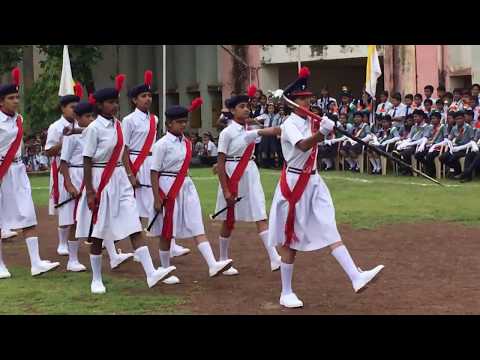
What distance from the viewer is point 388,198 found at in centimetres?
1622

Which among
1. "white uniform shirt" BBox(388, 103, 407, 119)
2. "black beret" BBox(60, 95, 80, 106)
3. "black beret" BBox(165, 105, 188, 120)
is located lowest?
"black beret" BBox(165, 105, 188, 120)

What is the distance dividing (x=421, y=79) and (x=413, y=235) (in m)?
14.5

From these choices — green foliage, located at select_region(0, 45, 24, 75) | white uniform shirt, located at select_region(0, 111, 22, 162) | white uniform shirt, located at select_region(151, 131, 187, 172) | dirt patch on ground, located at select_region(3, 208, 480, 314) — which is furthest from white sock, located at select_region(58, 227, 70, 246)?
green foliage, located at select_region(0, 45, 24, 75)

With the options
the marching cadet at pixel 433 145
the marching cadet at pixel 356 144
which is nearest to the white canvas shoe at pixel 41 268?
the marching cadet at pixel 433 145

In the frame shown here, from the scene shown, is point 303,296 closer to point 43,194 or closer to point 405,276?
point 405,276

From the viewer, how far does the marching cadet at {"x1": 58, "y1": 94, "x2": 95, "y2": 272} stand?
9641 mm

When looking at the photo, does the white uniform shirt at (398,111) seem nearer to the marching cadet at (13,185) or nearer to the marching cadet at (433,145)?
the marching cadet at (433,145)

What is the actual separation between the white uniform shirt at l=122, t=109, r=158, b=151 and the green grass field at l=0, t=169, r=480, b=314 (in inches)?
73.0

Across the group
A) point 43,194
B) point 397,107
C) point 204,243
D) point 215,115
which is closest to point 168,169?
point 204,243

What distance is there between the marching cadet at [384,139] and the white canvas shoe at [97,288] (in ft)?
43.5

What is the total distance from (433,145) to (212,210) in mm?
6751

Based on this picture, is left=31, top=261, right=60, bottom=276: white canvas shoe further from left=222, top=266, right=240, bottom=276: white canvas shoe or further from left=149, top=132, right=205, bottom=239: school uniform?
left=222, top=266, right=240, bottom=276: white canvas shoe

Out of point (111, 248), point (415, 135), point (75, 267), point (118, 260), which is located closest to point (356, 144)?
point (415, 135)

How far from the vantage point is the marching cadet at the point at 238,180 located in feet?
31.8
